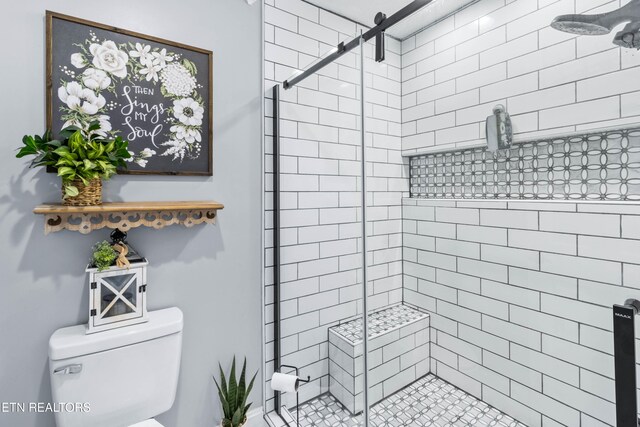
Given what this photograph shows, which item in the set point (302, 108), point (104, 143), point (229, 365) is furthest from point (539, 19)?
point (229, 365)

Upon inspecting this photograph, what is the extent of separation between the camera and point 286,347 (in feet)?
5.47

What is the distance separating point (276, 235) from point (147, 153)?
Answer: 730mm

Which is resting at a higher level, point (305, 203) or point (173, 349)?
point (305, 203)

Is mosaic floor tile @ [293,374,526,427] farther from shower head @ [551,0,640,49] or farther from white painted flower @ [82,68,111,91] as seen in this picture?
white painted flower @ [82,68,111,91]

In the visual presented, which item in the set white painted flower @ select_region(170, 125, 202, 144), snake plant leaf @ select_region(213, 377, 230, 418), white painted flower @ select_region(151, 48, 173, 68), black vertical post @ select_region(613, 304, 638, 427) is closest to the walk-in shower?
black vertical post @ select_region(613, 304, 638, 427)

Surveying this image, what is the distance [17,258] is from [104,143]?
523 millimetres

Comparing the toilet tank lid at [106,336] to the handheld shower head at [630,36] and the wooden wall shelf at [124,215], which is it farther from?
the handheld shower head at [630,36]

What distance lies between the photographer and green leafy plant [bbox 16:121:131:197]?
1070 mm

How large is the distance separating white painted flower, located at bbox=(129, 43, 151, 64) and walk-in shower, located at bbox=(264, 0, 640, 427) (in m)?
0.57

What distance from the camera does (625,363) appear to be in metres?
0.88

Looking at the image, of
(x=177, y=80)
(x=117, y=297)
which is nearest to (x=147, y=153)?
(x=177, y=80)

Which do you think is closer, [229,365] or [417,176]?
[417,176]

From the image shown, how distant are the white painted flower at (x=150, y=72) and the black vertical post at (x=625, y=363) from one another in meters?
1.86

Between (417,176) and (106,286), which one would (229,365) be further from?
(417,176)
